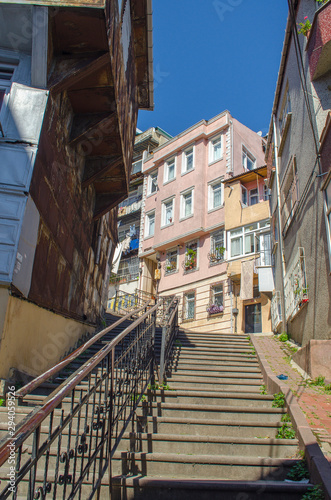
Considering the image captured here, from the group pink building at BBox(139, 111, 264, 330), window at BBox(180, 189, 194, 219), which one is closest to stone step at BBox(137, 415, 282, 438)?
pink building at BBox(139, 111, 264, 330)

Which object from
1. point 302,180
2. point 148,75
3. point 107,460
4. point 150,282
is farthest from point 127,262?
point 107,460

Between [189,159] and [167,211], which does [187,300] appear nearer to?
[167,211]

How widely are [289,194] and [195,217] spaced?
10.9 m

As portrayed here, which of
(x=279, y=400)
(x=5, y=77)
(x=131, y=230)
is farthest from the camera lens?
(x=131, y=230)

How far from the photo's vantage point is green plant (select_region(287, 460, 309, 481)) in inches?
151

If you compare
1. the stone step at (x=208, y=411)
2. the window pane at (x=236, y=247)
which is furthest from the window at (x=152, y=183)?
the stone step at (x=208, y=411)

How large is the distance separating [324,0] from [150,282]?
783 inches

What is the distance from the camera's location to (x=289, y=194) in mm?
12398

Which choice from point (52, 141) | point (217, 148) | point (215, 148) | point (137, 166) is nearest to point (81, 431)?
point (52, 141)

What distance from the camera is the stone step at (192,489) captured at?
3602 millimetres

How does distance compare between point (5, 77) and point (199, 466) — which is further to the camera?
point (5, 77)

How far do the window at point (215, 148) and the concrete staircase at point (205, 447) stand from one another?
62.2ft

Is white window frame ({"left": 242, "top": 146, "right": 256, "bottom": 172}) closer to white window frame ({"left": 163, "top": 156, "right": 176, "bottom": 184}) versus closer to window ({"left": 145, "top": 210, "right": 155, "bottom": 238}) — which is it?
white window frame ({"left": 163, "top": 156, "right": 176, "bottom": 184})

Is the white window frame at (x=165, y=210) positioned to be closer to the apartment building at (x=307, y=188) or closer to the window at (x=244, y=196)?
the window at (x=244, y=196)
